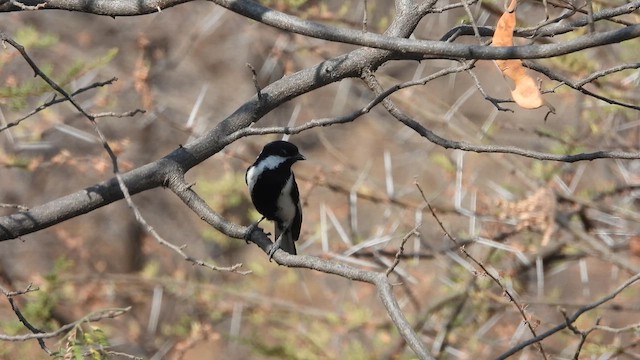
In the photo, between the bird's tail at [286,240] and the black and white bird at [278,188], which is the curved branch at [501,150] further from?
the bird's tail at [286,240]

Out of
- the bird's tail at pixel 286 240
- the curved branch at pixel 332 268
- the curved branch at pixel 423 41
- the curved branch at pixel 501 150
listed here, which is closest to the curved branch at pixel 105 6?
the curved branch at pixel 423 41

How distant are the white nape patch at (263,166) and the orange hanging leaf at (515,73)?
2.54 metres

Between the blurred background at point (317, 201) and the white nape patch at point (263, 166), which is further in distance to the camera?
the blurred background at point (317, 201)

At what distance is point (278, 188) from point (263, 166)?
16 cm

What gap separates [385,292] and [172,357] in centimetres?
632

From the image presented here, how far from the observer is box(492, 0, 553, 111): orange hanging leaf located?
2598mm

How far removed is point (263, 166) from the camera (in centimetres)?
521

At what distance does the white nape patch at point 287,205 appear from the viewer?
5.29m

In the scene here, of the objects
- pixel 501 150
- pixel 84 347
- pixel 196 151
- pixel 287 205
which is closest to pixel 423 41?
pixel 501 150

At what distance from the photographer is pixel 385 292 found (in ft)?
8.77

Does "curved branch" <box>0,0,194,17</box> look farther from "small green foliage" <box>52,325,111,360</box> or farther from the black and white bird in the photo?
the black and white bird

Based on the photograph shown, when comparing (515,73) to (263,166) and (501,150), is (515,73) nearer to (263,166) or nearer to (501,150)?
(501,150)

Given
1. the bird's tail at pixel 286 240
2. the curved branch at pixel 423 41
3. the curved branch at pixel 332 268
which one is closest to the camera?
the curved branch at pixel 423 41

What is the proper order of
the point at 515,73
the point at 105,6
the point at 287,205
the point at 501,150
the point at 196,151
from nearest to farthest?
the point at 515,73 → the point at 501,150 → the point at 105,6 → the point at 196,151 → the point at 287,205
